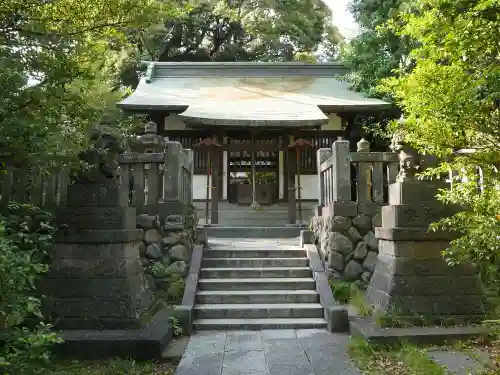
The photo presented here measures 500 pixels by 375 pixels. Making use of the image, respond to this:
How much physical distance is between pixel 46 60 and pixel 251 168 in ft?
Answer: 34.2

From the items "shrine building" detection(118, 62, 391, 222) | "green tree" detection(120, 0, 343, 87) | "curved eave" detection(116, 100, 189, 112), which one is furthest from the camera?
"green tree" detection(120, 0, 343, 87)

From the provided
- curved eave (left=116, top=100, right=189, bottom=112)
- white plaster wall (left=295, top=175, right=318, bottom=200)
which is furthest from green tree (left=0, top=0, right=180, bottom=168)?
white plaster wall (left=295, top=175, right=318, bottom=200)

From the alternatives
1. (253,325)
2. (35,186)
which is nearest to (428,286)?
(253,325)

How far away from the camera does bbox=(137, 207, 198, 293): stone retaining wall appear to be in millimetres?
7602

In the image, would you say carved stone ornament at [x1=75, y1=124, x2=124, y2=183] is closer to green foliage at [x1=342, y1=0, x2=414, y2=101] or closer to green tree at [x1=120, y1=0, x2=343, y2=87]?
green foliage at [x1=342, y1=0, x2=414, y2=101]

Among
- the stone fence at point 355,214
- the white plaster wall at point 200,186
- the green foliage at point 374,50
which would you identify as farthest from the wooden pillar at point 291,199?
the stone fence at point 355,214

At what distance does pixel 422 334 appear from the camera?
214 inches

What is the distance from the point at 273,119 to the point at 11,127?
865 centimetres

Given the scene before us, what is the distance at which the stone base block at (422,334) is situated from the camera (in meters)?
Answer: 5.35

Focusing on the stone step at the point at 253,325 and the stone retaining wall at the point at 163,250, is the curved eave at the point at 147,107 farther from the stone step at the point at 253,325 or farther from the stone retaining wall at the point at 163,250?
the stone step at the point at 253,325

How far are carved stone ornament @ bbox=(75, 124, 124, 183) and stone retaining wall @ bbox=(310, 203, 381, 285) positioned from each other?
4081 millimetres

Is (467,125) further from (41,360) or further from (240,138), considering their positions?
(240,138)

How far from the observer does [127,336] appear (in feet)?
17.7

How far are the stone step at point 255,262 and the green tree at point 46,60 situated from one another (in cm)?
369
